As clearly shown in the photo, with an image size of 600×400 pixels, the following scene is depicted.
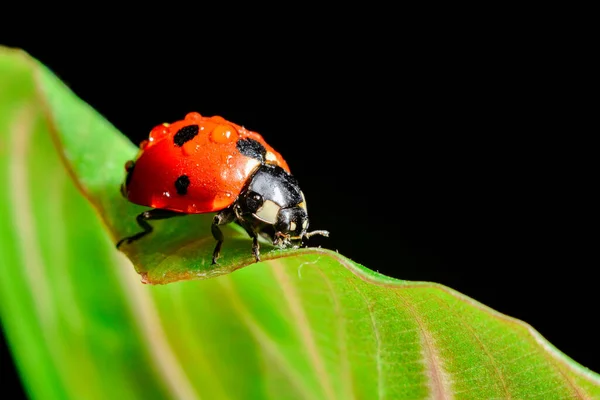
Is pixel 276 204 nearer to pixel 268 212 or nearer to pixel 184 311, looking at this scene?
pixel 268 212

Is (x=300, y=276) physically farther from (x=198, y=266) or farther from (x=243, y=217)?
(x=243, y=217)

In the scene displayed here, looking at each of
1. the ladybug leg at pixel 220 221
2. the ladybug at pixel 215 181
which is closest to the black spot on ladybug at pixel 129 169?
the ladybug at pixel 215 181

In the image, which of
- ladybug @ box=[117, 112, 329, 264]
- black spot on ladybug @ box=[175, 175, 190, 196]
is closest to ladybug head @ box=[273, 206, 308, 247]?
ladybug @ box=[117, 112, 329, 264]

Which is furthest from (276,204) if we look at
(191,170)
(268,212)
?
(191,170)

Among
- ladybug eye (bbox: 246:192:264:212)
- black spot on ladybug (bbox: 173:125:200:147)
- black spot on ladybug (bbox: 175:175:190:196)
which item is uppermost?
black spot on ladybug (bbox: 173:125:200:147)

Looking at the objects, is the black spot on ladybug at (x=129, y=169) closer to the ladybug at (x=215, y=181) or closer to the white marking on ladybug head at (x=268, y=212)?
the ladybug at (x=215, y=181)

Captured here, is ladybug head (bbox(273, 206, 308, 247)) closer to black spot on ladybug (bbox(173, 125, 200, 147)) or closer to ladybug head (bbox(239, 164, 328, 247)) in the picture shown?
ladybug head (bbox(239, 164, 328, 247))
